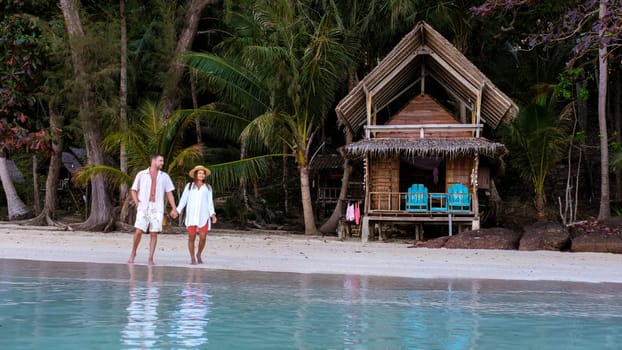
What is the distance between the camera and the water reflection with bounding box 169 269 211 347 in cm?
663

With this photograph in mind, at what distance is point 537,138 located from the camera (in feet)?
70.0

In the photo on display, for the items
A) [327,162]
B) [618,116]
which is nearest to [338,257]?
[327,162]

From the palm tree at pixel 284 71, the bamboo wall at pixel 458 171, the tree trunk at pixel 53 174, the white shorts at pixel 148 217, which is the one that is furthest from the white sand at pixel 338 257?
the tree trunk at pixel 53 174

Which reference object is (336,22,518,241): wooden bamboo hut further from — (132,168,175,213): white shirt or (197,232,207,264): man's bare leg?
(132,168,175,213): white shirt

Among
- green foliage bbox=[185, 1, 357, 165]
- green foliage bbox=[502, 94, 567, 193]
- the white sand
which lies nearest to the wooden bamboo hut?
green foliage bbox=[502, 94, 567, 193]

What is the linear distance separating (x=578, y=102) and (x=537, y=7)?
6.28 m

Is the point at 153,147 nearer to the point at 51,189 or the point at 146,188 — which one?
the point at 51,189

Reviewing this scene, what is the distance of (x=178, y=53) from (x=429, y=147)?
9.09 metres

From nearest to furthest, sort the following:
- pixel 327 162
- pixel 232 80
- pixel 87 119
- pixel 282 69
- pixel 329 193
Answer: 1. pixel 282 69
2. pixel 87 119
3. pixel 232 80
4. pixel 327 162
5. pixel 329 193

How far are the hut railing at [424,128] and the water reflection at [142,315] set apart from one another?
31.1 ft

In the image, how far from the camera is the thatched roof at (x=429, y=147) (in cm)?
1786

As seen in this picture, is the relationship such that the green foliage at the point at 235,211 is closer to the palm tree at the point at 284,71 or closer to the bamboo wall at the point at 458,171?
the palm tree at the point at 284,71

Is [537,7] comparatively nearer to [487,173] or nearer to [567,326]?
[487,173]

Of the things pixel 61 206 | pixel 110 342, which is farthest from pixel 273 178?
pixel 110 342
